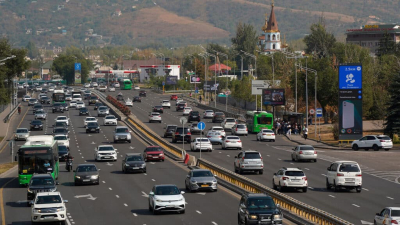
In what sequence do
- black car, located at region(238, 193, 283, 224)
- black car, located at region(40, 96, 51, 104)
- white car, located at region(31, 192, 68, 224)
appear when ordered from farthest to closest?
black car, located at region(40, 96, 51, 104), white car, located at region(31, 192, 68, 224), black car, located at region(238, 193, 283, 224)

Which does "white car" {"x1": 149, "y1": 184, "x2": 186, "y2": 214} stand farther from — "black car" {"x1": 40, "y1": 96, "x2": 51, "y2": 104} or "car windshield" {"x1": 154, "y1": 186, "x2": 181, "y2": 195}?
"black car" {"x1": 40, "y1": 96, "x2": 51, "y2": 104}

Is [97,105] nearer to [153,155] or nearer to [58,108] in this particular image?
[58,108]

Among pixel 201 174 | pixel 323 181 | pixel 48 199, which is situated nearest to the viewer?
pixel 48 199

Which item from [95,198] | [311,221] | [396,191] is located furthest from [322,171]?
[311,221]

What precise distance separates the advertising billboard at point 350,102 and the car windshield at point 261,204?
4070 centimetres

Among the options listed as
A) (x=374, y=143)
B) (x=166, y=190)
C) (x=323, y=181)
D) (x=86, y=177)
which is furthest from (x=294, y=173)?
(x=374, y=143)

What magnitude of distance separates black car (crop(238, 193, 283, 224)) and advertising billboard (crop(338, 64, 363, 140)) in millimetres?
40677

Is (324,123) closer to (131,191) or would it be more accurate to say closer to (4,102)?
(4,102)

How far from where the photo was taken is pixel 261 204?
25.5 metres

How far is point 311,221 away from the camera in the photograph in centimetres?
2558

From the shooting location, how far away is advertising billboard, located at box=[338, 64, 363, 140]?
2547 inches

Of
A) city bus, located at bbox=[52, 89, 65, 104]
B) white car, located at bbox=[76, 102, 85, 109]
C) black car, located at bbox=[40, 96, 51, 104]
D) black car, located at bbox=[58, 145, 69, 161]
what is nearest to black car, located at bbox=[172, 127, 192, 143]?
black car, located at bbox=[58, 145, 69, 161]

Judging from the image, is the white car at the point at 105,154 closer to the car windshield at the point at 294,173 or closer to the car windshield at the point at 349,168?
the car windshield at the point at 294,173

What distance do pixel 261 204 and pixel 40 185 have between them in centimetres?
1283
